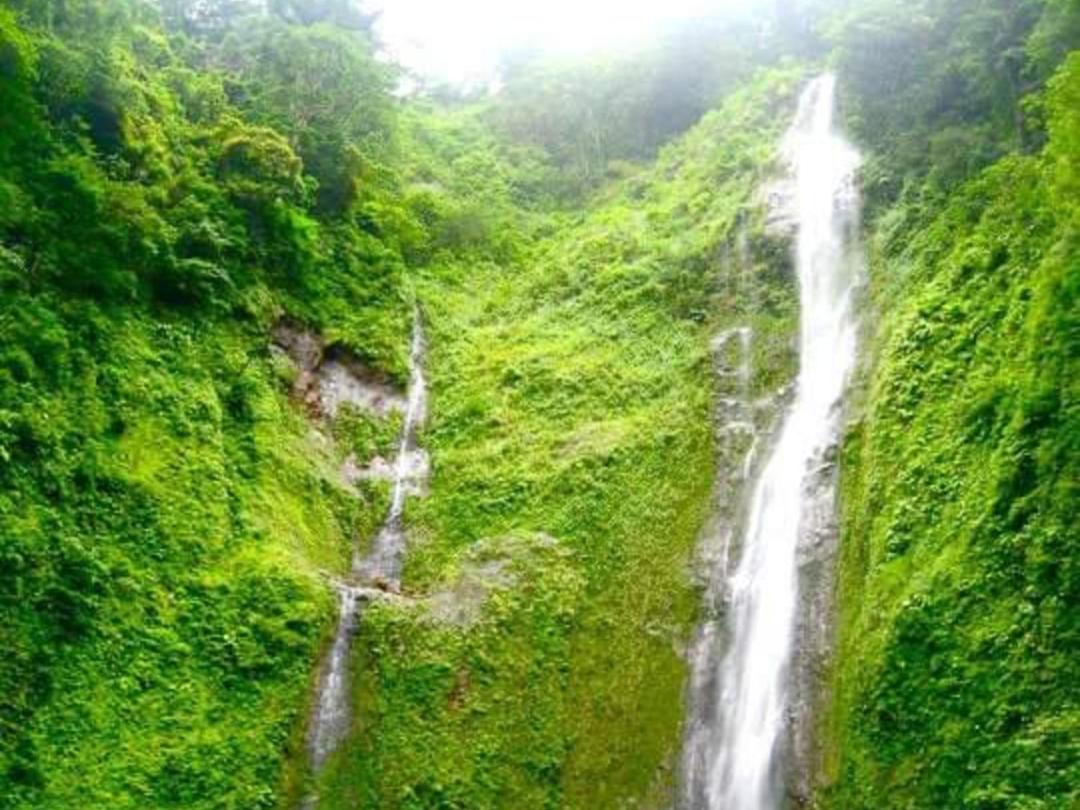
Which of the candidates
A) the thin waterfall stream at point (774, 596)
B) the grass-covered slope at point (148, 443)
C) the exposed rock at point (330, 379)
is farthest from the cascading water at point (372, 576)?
the thin waterfall stream at point (774, 596)

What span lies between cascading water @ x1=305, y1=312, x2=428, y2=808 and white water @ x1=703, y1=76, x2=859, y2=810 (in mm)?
7213

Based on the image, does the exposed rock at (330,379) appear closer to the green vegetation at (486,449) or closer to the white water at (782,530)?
the green vegetation at (486,449)

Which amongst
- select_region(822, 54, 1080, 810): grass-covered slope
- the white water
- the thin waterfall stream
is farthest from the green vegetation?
the white water

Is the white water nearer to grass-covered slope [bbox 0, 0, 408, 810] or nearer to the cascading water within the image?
the cascading water

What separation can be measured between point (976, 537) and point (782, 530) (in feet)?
16.4

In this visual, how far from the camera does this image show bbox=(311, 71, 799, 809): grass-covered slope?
19.8 m

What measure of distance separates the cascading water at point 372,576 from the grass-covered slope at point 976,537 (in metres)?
9.22

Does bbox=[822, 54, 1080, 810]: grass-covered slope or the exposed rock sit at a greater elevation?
the exposed rock

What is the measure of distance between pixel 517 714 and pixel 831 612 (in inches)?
256

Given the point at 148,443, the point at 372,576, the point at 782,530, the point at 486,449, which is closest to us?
the point at 148,443

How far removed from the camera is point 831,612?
67.7 ft

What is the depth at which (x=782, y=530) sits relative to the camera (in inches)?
893

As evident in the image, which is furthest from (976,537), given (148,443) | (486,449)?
(148,443)

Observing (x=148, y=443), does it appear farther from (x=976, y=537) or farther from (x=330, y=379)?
(x=976, y=537)
